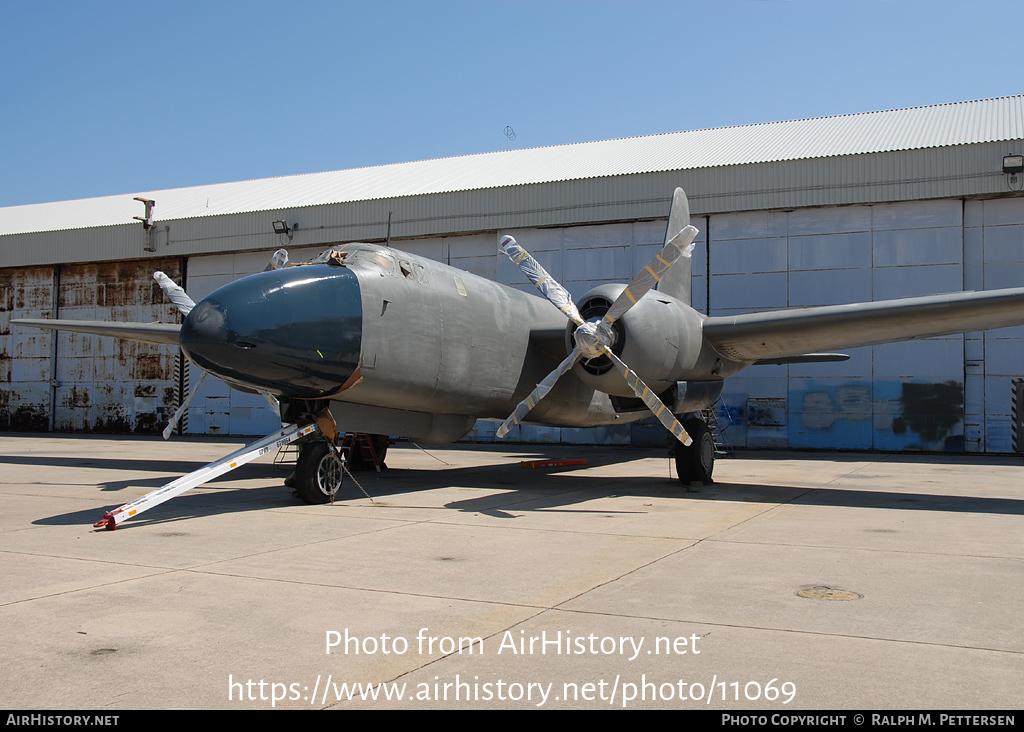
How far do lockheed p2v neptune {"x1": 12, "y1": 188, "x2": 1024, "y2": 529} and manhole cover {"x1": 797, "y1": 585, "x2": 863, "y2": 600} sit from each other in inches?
232

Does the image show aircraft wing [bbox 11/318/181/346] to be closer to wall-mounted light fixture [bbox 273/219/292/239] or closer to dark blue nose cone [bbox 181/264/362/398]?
dark blue nose cone [bbox 181/264/362/398]

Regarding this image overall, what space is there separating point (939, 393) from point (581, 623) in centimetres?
2076

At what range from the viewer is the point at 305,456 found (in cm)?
1129

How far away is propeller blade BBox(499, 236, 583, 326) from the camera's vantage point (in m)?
12.4

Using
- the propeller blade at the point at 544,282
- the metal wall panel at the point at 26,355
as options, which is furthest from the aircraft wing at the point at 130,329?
the metal wall panel at the point at 26,355

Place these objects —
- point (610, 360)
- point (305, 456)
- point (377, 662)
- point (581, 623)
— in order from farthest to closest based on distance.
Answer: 1. point (610, 360)
2. point (305, 456)
3. point (581, 623)
4. point (377, 662)

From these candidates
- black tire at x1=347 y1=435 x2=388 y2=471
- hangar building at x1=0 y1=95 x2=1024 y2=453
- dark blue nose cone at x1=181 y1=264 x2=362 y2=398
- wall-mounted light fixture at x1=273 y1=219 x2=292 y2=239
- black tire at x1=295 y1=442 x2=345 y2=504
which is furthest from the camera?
wall-mounted light fixture at x1=273 y1=219 x2=292 y2=239

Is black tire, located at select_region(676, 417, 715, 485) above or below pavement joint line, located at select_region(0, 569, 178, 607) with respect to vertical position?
above

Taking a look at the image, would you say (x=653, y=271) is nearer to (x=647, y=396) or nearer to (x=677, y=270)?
(x=647, y=396)

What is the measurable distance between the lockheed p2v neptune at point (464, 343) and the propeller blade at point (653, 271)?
2cm

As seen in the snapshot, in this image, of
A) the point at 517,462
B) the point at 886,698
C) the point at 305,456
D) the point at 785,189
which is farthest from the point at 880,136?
the point at 886,698

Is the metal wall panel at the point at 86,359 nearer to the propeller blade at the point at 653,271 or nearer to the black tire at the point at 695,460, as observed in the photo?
the black tire at the point at 695,460

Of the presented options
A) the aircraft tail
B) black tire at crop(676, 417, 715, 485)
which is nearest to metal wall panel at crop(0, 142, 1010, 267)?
the aircraft tail
